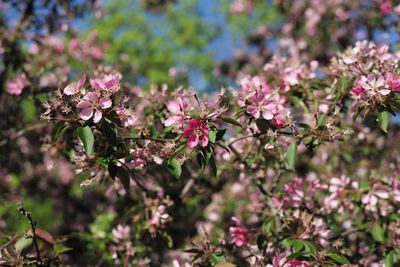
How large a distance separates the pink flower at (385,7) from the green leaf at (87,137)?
167 inches

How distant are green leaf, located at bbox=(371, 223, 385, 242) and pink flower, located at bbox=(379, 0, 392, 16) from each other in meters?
2.96

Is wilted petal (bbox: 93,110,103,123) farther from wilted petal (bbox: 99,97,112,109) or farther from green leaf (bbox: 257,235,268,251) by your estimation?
green leaf (bbox: 257,235,268,251)

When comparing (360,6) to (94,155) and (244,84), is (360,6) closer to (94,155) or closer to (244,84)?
(244,84)

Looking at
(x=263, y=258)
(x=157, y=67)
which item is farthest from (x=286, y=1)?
(x=157, y=67)

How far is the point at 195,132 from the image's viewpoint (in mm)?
2428

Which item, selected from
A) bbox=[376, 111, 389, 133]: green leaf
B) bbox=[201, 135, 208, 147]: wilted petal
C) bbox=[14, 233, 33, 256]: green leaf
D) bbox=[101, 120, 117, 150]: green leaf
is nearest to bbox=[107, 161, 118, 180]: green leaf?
bbox=[101, 120, 117, 150]: green leaf

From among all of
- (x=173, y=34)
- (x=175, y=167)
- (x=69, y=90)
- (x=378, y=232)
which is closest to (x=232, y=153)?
(x=378, y=232)

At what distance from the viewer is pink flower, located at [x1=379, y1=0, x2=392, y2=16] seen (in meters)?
5.52

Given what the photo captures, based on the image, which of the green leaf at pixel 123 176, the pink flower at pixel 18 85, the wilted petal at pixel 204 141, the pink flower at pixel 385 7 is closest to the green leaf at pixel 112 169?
the green leaf at pixel 123 176

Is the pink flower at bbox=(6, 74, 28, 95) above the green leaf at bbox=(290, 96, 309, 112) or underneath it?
above

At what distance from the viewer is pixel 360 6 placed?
262 inches

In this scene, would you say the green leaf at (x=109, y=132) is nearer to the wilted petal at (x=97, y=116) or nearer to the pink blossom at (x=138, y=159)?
the wilted petal at (x=97, y=116)

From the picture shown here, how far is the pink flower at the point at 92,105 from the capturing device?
2.32 meters

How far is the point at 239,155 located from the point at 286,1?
4.12 metres
